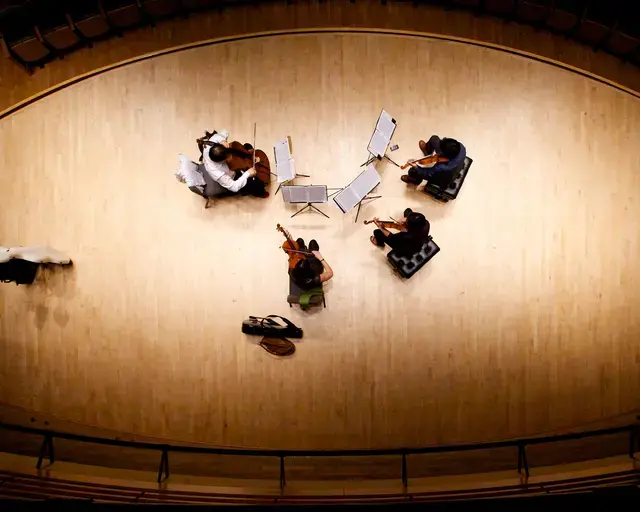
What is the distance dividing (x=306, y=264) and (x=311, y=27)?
2.07m

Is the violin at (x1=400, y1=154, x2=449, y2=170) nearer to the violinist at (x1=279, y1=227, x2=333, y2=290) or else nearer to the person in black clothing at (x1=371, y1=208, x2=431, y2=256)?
the person in black clothing at (x1=371, y1=208, x2=431, y2=256)

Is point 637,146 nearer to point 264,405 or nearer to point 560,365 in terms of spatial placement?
point 560,365

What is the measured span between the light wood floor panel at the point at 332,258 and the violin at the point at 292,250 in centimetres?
23

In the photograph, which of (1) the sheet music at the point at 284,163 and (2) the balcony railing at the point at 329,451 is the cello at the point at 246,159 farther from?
(2) the balcony railing at the point at 329,451

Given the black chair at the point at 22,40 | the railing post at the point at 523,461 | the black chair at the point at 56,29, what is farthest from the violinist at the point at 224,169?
the railing post at the point at 523,461

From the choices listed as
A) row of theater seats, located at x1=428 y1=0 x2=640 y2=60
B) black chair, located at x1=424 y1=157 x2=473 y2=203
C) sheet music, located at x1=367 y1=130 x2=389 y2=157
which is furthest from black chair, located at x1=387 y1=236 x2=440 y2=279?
row of theater seats, located at x1=428 y1=0 x2=640 y2=60

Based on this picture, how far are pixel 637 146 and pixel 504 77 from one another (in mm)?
1199

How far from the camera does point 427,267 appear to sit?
174 inches

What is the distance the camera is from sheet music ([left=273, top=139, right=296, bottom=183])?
4.23 meters

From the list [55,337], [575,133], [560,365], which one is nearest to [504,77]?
[575,133]

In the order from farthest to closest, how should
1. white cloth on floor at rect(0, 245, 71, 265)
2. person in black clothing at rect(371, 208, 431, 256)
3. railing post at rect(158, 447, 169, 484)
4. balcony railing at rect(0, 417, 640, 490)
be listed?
white cloth on floor at rect(0, 245, 71, 265), person in black clothing at rect(371, 208, 431, 256), railing post at rect(158, 447, 169, 484), balcony railing at rect(0, 417, 640, 490)

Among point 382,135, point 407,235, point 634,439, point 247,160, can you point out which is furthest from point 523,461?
point 247,160

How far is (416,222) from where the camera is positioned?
12.8ft

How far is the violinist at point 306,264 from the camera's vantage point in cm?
395
